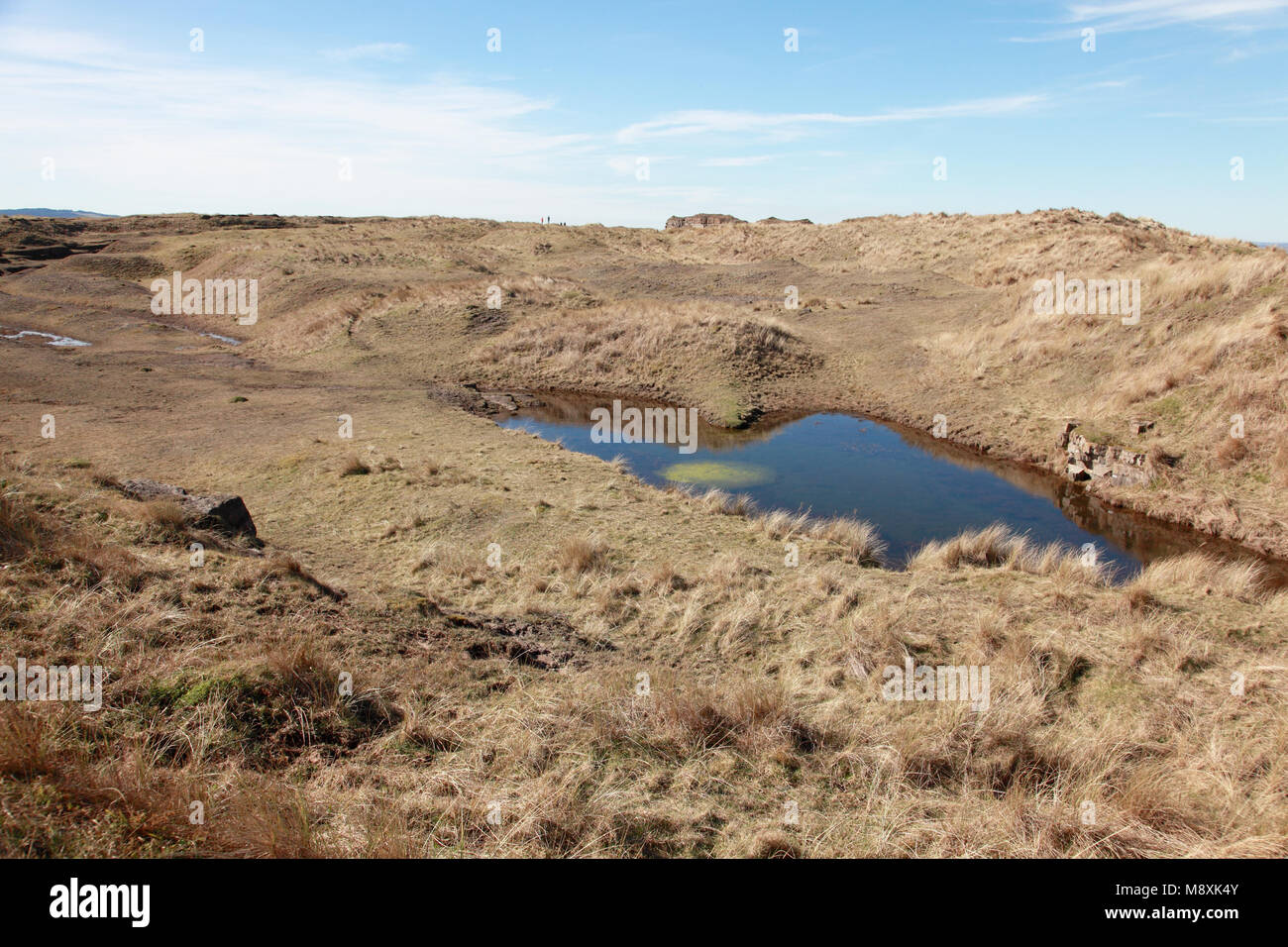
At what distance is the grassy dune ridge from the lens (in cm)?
443

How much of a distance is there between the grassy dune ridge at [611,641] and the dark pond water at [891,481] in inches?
43.7

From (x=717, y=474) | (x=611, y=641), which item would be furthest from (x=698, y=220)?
(x=611, y=641)

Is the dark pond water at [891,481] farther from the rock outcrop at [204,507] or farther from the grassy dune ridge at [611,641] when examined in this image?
the rock outcrop at [204,507]

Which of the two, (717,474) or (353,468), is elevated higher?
(353,468)

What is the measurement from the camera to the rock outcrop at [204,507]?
32.0 feet

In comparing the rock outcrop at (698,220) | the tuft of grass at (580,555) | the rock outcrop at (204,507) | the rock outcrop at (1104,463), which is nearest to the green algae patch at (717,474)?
the tuft of grass at (580,555)

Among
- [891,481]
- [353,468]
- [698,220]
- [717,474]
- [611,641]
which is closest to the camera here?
[611,641]

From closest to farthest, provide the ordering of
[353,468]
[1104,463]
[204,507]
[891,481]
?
[204,507] < [353,468] < [1104,463] < [891,481]

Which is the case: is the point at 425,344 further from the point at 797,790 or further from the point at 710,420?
the point at 797,790

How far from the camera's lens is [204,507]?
32.9ft

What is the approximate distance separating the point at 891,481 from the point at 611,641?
435 inches

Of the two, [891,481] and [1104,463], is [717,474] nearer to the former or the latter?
[891,481]

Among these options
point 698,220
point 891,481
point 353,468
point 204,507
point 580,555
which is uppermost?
point 698,220

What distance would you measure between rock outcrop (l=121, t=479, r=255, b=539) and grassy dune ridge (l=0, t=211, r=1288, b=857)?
0.66m
